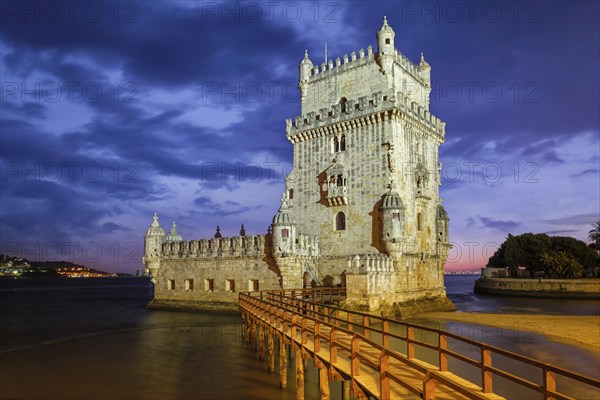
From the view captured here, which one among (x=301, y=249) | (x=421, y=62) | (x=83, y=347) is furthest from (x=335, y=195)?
(x=83, y=347)

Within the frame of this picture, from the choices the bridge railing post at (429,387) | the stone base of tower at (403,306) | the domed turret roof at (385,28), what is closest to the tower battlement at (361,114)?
the domed turret roof at (385,28)

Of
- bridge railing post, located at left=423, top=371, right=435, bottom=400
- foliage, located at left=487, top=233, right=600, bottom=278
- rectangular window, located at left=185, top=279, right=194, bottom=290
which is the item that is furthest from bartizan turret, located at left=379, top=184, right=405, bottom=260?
foliage, located at left=487, top=233, right=600, bottom=278

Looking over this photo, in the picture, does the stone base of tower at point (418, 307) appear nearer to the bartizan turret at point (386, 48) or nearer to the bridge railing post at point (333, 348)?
the bartizan turret at point (386, 48)

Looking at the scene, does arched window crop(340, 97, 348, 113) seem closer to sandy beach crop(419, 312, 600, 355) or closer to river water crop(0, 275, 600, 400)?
sandy beach crop(419, 312, 600, 355)

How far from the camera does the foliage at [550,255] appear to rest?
224 ft

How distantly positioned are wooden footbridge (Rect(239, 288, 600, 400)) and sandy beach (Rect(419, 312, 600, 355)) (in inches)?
284

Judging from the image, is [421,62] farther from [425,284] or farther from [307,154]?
[425,284]

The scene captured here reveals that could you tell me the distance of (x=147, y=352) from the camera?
79.7ft

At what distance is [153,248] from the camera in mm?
43750

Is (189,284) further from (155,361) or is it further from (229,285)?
(155,361)

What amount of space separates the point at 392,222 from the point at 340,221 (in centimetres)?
518

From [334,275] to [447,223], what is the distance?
37.0 feet

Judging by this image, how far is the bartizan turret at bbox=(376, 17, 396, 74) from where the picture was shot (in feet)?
111

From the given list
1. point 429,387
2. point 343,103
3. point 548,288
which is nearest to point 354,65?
point 343,103
